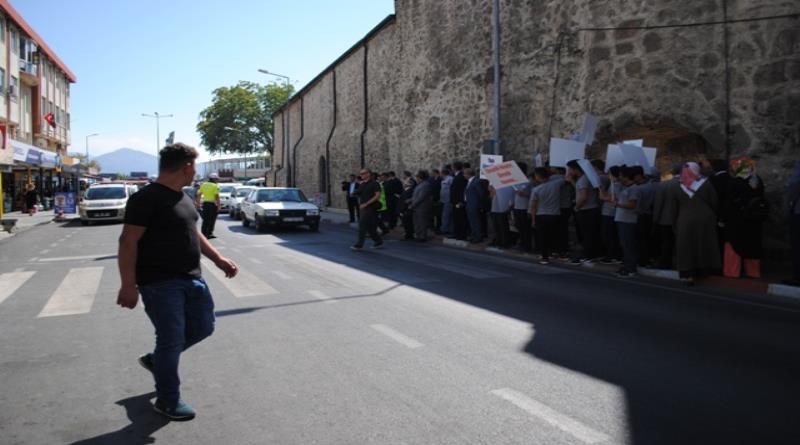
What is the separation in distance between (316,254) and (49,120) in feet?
132

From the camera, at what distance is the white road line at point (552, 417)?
11.0 feet

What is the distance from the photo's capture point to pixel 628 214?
9242 millimetres

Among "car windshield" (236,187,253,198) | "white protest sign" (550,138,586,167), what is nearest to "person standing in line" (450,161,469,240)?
"white protest sign" (550,138,586,167)

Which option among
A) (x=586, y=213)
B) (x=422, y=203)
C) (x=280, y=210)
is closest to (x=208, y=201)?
(x=280, y=210)

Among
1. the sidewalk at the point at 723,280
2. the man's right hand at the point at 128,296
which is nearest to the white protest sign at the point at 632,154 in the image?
the sidewalk at the point at 723,280

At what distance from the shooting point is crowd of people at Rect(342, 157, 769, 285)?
28.3ft

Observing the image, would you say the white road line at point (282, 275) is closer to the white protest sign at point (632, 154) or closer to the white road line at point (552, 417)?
the white road line at point (552, 417)

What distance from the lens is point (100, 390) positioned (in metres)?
4.28

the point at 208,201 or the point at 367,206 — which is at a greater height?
the point at 208,201

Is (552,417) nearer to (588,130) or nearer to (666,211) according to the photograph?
(666,211)

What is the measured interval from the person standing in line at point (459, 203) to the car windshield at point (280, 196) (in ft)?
22.9

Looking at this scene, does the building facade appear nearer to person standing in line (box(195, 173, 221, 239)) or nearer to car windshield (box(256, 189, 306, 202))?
car windshield (box(256, 189, 306, 202))

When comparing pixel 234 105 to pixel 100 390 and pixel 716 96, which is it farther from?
pixel 100 390

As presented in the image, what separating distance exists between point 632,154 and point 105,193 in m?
21.4
